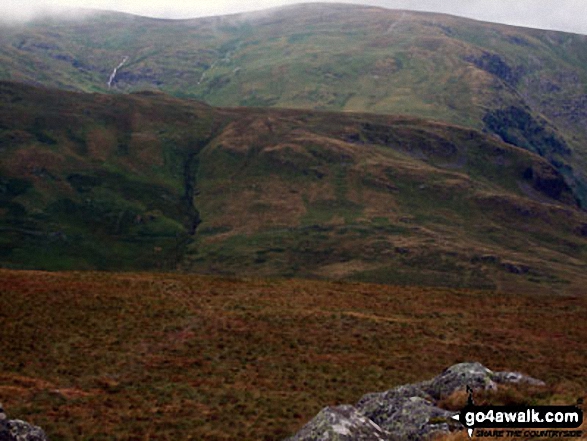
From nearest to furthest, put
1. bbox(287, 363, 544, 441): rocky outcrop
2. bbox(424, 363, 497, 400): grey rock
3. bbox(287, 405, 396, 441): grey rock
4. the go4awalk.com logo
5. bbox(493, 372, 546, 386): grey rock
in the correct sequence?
the go4awalk.com logo
bbox(287, 405, 396, 441): grey rock
bbox(287, 363, 544, 441): rocky outcrop
bbox(424, 363, 497, 400): grey rock
bbox(493, 372, 546, 386): grey rock

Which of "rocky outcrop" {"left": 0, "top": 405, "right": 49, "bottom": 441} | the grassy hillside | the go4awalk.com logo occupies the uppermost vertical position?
the go4awalk.com logo

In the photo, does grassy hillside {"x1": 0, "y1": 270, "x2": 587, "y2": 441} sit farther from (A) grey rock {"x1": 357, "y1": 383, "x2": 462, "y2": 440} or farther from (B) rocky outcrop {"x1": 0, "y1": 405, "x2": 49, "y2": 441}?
(B) rocky outcrop {"x1": 0, "y1": 405, "x2": 49, "y2": 441}

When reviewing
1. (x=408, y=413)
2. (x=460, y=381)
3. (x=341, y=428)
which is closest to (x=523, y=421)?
(x=408, y=413)

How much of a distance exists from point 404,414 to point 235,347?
2447cm

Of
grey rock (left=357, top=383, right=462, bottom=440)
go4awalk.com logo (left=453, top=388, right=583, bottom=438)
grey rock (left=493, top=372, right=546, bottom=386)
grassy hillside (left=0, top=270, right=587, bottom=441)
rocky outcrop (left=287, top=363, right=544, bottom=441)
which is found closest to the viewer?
go4awalk.com logo (left=453, top=388, right=583, bottom=438)

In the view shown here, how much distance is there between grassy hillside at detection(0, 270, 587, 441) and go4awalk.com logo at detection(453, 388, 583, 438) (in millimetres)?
2927

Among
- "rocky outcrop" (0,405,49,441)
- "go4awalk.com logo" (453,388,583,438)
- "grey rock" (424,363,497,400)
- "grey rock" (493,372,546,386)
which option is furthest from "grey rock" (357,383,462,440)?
"rocky outcrop" (0,405,49,441)

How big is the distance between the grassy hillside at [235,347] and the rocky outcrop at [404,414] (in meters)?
2.20

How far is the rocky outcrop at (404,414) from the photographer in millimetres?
20656

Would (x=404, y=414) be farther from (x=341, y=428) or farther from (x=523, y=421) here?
(x=523, y=421)

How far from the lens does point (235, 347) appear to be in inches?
1799

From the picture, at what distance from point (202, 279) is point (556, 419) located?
5153 centimetres

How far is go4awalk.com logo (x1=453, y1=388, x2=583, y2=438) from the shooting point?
1925cm

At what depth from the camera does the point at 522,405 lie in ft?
76.4
